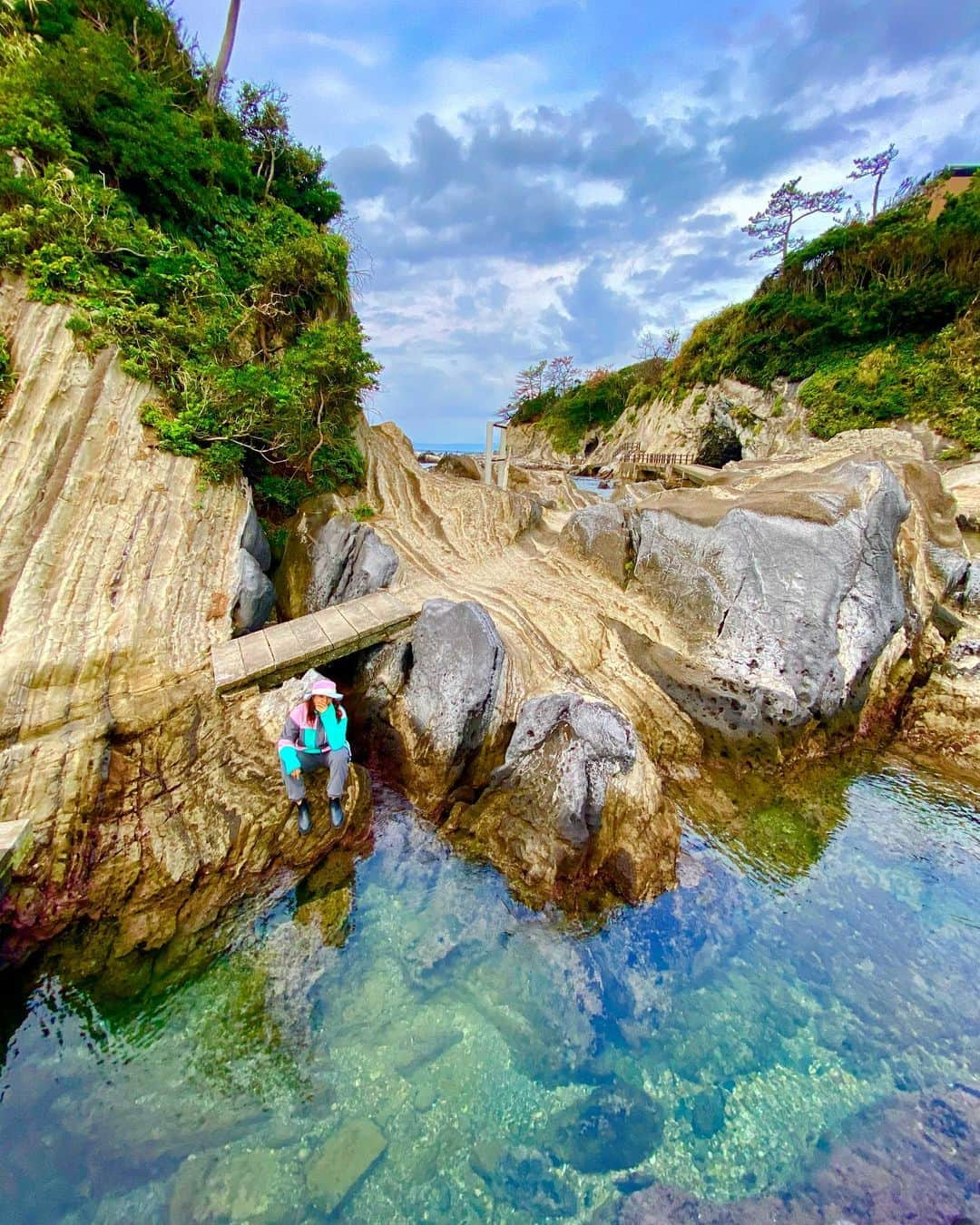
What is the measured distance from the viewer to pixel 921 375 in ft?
64.4

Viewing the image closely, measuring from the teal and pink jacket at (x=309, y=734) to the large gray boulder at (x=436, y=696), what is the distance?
1.33m

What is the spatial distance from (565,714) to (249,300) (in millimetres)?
9612

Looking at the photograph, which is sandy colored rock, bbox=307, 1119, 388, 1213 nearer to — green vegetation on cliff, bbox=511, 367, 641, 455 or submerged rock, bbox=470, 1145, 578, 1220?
submerged rock, bbox=470, 1145, 578, 1220

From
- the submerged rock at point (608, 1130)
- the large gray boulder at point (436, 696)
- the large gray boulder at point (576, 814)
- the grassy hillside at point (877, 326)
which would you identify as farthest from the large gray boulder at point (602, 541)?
the grassy hillside at point (877, 326)

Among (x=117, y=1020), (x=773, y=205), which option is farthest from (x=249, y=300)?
(x=773, y=205)

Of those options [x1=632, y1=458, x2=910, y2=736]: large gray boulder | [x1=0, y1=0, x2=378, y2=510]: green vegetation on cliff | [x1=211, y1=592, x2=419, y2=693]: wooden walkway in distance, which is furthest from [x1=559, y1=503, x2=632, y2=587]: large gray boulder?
A: [x1=0, y1=0, x2=378, y2=510]: green vegetation on cliff

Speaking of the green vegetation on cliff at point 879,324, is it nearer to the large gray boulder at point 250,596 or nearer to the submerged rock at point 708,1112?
the submerged rock at point 708,1112

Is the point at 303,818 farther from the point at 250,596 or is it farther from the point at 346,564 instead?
the point at 346,564

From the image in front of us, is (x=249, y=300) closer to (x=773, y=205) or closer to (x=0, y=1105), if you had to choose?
(x=0, y=1105)

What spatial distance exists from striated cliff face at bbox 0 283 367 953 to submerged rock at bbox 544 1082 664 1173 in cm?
307

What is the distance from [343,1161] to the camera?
330 centimetres

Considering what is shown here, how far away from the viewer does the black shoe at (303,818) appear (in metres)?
4.92

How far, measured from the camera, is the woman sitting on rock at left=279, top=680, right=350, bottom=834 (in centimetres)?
473

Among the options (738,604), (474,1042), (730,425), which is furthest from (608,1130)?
(730,425)
